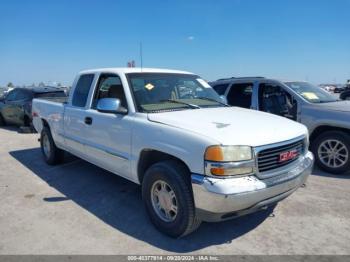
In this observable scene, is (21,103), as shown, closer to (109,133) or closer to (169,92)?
(109,133)

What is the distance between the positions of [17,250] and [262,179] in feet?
8.63

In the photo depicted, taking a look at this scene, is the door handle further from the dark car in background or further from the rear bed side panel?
the dark car in background

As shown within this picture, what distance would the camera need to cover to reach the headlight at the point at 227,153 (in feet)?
9.49

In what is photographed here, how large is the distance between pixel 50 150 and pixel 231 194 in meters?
4.65

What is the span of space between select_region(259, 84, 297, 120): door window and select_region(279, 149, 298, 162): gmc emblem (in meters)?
3.33

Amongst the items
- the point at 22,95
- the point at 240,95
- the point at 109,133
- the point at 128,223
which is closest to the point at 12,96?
the point at 22,95

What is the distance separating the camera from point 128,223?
380 cm

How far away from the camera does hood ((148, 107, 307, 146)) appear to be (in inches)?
119

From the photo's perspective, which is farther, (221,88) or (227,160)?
(221,88)

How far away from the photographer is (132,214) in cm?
405

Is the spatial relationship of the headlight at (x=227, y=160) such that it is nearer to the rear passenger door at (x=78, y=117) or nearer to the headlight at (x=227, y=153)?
the headlight at (x=227, y=153)

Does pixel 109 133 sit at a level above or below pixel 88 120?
below

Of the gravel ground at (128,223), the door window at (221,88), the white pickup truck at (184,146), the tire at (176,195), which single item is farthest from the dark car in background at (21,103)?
the tire at (176,195)

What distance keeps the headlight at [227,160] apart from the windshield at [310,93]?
12.7 ft
